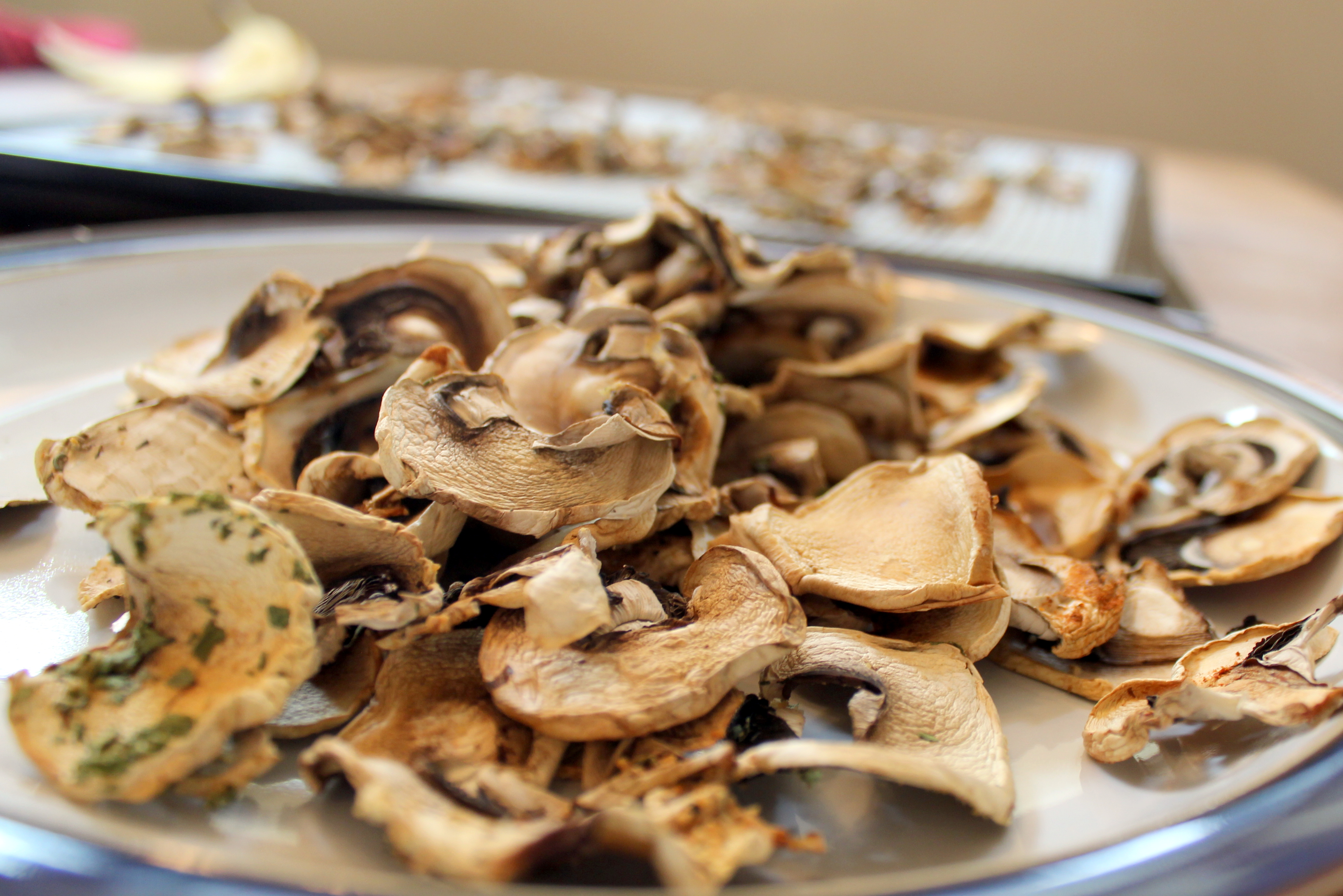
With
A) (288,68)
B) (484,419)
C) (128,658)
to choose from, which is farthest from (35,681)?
(288,68)

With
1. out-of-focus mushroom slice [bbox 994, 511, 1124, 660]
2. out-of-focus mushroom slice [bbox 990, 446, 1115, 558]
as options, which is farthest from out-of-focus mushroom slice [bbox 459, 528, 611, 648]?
out-of-focus mushroom slice [bbox 990, 446, 1115, 558]

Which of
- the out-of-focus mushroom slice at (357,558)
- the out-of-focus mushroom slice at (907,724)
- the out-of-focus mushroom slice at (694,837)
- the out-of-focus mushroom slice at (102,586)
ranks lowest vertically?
the out-of-focus mushroom slice at (102,586)

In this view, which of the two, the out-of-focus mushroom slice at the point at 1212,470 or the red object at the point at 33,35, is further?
the red object at the point at 33,35

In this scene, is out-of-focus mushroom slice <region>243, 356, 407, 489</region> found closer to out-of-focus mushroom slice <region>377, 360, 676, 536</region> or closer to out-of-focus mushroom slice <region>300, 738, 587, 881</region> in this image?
out-of-focus mushroom slice <region>377, 360, 676, 536</region>

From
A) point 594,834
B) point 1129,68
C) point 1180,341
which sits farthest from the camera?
point 1129,68

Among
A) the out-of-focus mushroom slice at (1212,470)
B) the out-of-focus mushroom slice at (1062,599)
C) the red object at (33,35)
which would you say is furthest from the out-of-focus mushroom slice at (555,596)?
the red object at (33,35)

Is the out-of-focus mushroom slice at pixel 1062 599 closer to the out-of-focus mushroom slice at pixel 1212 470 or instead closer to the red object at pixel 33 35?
the out-of-focus mushroom slice at pixel 1212 470

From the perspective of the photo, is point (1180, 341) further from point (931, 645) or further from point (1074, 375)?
point (931, 645)
